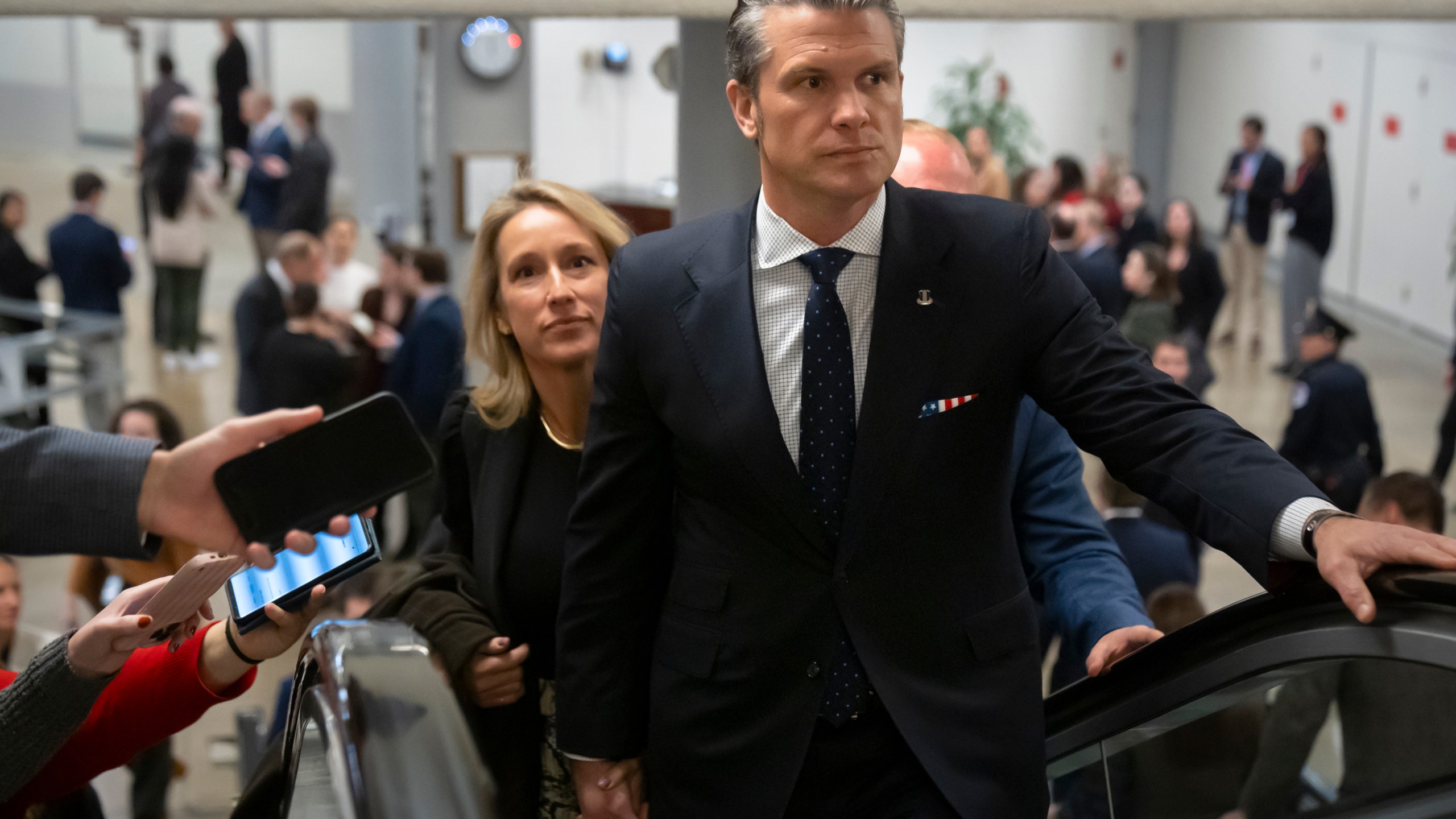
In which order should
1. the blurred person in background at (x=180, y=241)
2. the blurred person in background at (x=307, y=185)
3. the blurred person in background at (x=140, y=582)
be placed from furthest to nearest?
the blurred person in background at (x=307, y=185), the blurred person in background at (x=180, y=241), the blurred person in background at (x=140, y=582)

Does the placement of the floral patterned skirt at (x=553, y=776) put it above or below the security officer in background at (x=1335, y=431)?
above

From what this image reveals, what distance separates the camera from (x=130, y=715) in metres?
2.27

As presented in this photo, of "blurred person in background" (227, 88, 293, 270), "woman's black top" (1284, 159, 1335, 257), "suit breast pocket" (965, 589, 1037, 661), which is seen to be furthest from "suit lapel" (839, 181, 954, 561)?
"blurred person in background" (227, 88, 293, 270)

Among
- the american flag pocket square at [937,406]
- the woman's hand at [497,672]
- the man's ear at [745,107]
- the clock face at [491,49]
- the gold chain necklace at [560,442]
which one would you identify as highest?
the clock face at [491,49]

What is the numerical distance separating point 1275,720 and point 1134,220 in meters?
11.2

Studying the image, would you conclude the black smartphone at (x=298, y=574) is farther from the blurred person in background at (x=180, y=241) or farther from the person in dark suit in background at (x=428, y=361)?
the blurred person in background at (x=180, y=241)

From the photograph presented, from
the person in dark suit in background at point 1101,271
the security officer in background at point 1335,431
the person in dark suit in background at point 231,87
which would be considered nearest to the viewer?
the security officer in background at point 1335,431

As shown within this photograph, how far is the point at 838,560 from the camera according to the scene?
1887 millimetres

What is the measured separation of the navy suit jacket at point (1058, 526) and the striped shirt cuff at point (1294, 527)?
731mm

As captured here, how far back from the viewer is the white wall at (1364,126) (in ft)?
43.9

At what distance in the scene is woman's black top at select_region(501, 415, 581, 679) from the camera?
243 centimetres

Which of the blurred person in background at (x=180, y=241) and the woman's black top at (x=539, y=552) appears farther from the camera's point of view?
the blurred person in background at (x=180, y=241)

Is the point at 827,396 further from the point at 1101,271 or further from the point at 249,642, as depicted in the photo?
the point at 1101,271

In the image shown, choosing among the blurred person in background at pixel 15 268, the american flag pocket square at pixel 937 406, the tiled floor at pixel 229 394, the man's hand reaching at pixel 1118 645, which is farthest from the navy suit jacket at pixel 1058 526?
the blurred person in background at pixel 15 268
